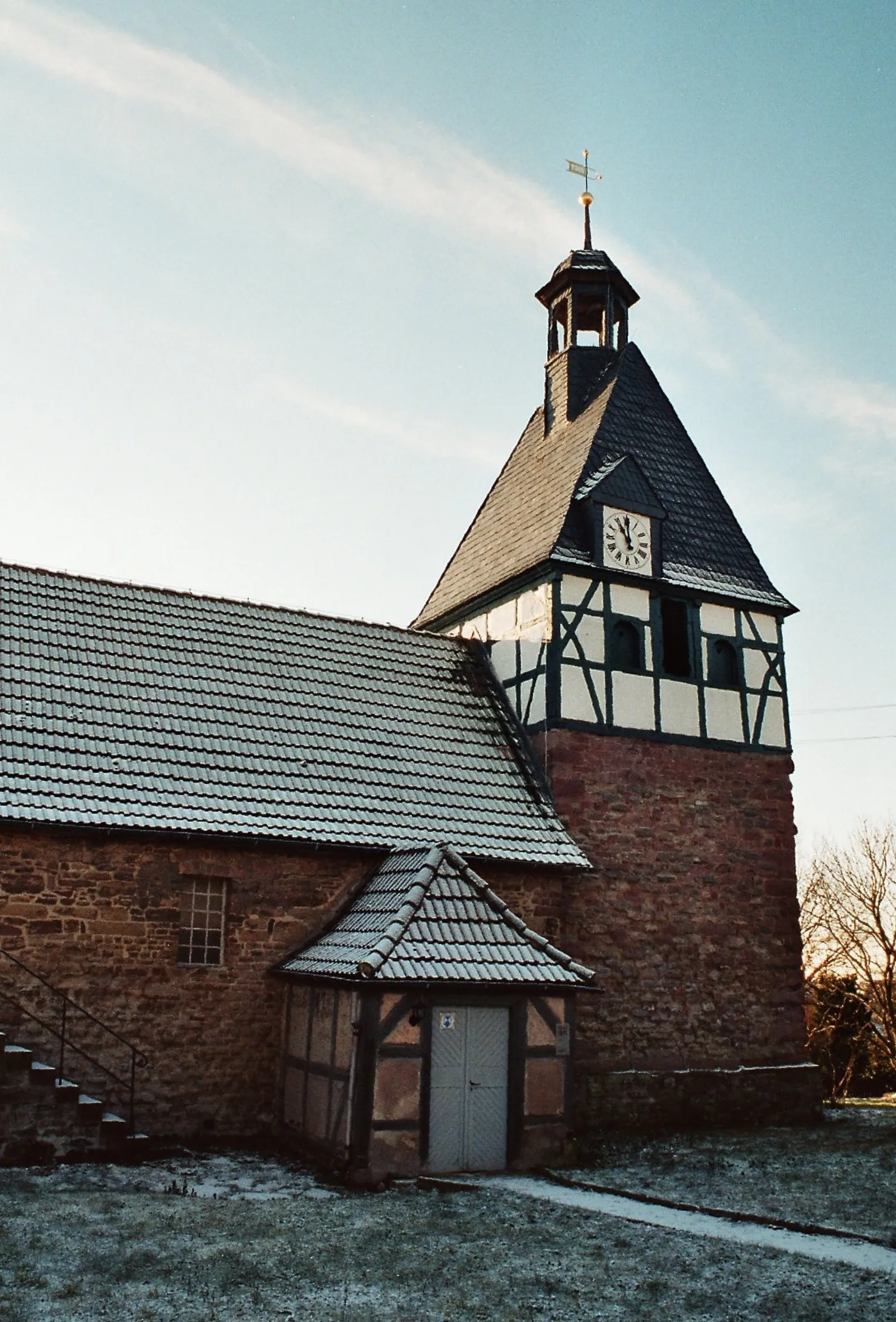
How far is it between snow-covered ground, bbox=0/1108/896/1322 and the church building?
127cm

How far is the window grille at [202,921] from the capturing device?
13789 millimetres

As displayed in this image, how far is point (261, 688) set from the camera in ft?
54.3

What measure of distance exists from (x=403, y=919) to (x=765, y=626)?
33.7 feet

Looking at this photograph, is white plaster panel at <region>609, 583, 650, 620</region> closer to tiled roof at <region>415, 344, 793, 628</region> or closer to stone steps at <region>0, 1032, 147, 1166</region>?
tiled roof at <region>415, 344, 793, 628</region>

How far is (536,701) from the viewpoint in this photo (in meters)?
17.9

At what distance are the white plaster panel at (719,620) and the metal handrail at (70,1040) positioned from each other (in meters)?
11.5

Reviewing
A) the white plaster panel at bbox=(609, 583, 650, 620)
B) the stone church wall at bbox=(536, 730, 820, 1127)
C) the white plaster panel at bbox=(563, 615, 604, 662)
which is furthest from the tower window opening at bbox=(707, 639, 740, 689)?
the white plaster panel at bbox=(563, 615, 604, 662)

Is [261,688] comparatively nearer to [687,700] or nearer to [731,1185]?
[687,700]

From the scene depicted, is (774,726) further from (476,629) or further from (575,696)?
(476,629)

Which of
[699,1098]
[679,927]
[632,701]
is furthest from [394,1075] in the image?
[632,701]

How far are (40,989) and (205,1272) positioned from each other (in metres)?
5.60

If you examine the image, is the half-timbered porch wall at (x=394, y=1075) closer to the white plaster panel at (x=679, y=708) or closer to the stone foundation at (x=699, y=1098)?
the stone foundation at (x=699, y=1098)

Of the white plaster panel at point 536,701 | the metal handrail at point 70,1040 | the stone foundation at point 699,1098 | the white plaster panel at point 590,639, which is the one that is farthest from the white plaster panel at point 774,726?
the metal handrail at point 70,1040

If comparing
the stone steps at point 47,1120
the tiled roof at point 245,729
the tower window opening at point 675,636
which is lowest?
the stone steps at point 47,1120
